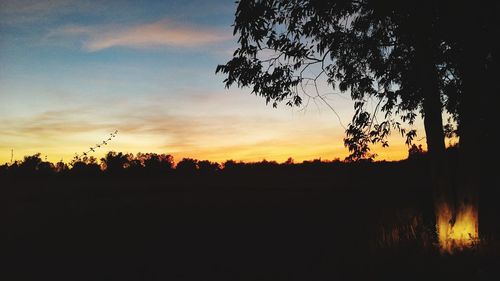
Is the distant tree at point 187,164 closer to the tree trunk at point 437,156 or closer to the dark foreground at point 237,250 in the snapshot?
the dark foreground at point 237,250

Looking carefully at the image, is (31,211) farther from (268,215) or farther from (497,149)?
(497,149)

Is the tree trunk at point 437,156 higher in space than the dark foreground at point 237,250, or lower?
higher

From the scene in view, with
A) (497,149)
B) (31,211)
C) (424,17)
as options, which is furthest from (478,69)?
(31,211)

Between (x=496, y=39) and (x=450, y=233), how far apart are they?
398 centimetres

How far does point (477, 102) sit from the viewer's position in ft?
24.3

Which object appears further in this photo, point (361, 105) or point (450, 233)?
point (361, 105)

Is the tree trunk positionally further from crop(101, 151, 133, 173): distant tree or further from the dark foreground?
crop(101, 151, 133, 173): distant tree

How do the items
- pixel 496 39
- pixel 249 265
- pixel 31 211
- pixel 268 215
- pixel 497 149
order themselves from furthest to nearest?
pixel 31 211, pixel 268 215, pixel 497 149, pixel 249 265, pixel 496 39

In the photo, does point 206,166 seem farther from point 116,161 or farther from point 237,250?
point 237,250

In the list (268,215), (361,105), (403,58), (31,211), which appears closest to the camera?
(403,58)

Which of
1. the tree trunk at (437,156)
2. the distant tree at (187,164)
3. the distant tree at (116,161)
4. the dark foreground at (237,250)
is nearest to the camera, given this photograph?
the dark foreground at (237,250)

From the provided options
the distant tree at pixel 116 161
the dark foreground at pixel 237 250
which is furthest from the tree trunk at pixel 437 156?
the distant tree at pixel 116 161

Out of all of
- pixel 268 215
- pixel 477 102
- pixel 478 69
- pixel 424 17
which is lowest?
pixel 268 215

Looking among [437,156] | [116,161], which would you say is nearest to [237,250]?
[437,156]
